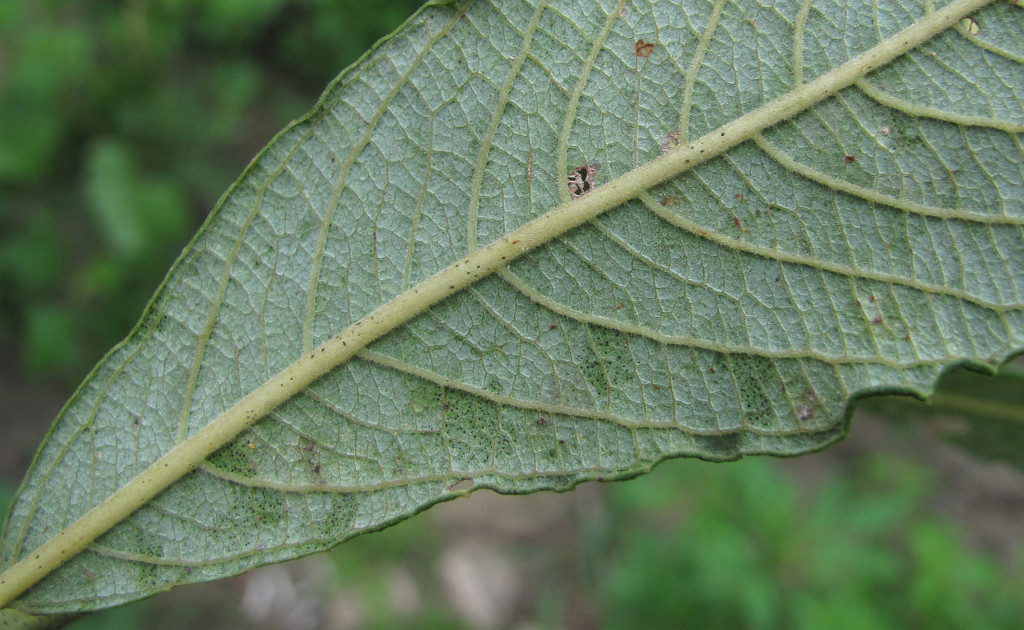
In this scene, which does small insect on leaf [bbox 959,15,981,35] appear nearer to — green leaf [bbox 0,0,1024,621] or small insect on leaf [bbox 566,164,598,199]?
green leaf [bbox 0,0,1024,621]

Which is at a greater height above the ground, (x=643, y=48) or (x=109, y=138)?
(x=109, y=138)

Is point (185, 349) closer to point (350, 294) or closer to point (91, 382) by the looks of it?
Answer: point (91, 382)

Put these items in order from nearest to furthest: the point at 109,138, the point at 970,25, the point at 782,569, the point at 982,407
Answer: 1. the point at 970,25
2. the point at 982,407
3. the point at 782,569
4. the point at 109,138

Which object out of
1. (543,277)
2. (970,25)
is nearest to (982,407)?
(970,25)

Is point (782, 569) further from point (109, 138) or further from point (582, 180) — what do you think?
point (109, 138)

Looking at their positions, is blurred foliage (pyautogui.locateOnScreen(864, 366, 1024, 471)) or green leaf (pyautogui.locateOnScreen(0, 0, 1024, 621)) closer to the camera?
green leaf (pyautogui.locateOnScreen(0, 0, 1024, 621))

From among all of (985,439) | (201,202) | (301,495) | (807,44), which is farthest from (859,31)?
(201,202)

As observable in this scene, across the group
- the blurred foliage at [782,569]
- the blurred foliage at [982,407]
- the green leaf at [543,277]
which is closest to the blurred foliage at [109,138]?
the green leaf at [543,277]

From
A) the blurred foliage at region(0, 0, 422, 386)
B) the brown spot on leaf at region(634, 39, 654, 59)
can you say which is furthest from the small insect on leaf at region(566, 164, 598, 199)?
the blurred foliage at region(0, 0, 422, 386)
